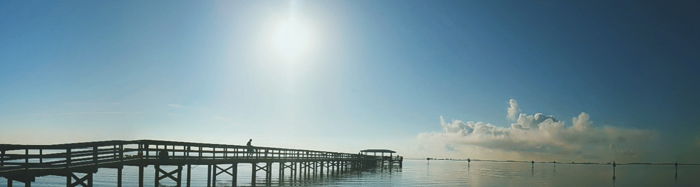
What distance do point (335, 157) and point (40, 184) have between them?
99.6 ft

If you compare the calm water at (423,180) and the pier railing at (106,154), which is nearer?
the pier railing at (106,154)

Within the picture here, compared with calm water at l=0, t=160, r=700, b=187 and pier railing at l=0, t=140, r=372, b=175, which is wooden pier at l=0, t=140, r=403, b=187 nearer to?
pier railing at l=0, t=140, r=372, b=175

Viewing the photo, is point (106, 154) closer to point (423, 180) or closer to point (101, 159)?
point (101, 159)

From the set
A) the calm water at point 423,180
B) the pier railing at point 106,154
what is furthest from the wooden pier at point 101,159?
the calm water at point 423,180

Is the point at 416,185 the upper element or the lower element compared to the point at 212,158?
lower

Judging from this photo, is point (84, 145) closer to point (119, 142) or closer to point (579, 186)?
point (119, 142)

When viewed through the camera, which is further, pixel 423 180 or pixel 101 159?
pixel 423 180

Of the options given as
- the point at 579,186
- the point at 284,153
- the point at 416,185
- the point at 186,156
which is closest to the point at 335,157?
the point at 416,185

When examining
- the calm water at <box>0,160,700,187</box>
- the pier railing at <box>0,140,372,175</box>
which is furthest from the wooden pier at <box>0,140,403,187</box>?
the calm water at <box>0,160,700,187</box>

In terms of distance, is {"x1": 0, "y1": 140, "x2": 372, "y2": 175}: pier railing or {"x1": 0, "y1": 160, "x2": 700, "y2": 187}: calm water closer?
{"x1": 0, "y1": 140, "x2": 372, "y2": 175}: pier railing

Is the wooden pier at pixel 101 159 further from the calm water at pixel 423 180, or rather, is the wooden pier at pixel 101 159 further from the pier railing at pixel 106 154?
the calm water at pixel 423 180

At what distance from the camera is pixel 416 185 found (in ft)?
155

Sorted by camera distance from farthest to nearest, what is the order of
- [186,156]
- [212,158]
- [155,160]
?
1. [212,158]
2. [186,156]
3. [155,160]

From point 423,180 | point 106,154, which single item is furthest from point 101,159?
point 423,180
